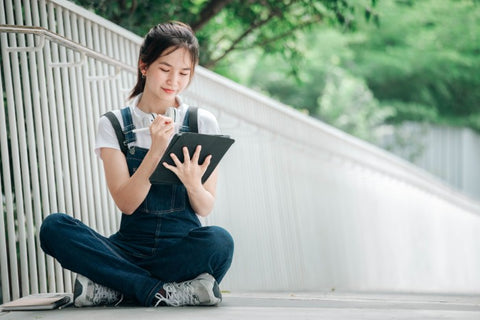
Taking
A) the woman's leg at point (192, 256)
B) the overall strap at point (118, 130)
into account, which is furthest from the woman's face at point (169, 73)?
the woman's leg at point (192, 256)

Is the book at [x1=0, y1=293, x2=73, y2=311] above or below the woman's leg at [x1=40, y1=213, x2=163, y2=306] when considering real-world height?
below

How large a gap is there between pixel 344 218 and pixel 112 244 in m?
→ 4.66

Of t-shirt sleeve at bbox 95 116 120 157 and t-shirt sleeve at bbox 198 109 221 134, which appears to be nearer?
t-shirt sleeve at bbox 95 116 120 157

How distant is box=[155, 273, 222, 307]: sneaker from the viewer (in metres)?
3.46

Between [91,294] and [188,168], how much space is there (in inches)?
29.1

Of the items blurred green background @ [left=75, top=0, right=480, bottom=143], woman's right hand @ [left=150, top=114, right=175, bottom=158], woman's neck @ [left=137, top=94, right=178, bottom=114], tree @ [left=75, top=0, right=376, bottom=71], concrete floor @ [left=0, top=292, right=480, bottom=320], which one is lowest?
concrete floor @ [left=0, top=292, right=480, bottom=320]

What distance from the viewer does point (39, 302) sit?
11.2 feet

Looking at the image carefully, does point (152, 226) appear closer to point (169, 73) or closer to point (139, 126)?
point (139, 126)

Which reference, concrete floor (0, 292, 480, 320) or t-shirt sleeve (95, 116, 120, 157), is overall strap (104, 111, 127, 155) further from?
concrete floor (0, 292, 480, 320)

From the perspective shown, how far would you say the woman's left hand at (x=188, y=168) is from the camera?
333cm

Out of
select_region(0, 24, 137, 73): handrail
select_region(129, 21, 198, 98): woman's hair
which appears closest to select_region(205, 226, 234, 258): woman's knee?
select_region(129, 21, 198, 98): woman's hair

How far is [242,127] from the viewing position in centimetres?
624

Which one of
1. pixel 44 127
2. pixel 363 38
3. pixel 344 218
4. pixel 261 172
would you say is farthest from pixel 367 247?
pixel 363 38

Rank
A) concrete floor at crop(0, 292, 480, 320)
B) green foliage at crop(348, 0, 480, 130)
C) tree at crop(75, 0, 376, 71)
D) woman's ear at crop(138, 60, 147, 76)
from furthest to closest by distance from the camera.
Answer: green foliage at crop(348, 0, 480, 130)
tree at crop(75, 0, 376, 71)
woman's ear at crop(138, 60, 147, 76)
concrete floor at crop(0, 292, 480, 320)
